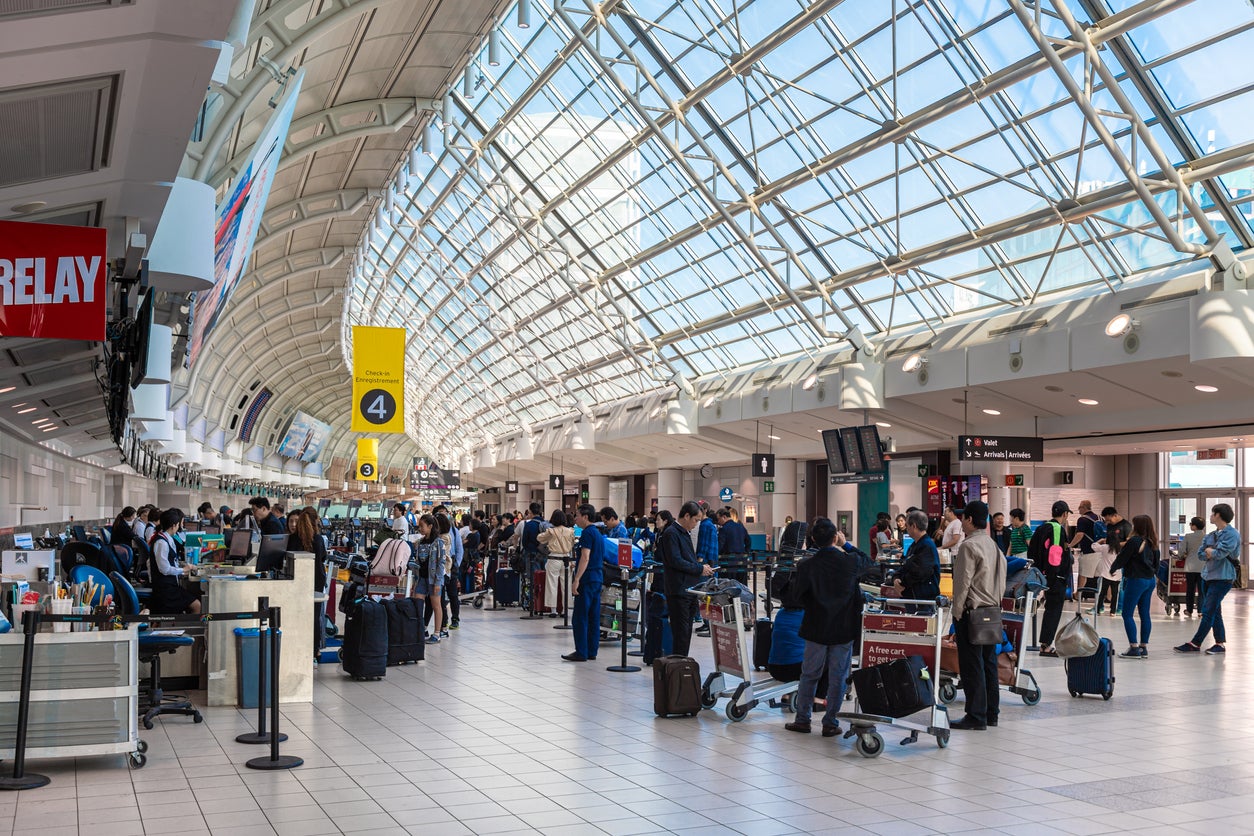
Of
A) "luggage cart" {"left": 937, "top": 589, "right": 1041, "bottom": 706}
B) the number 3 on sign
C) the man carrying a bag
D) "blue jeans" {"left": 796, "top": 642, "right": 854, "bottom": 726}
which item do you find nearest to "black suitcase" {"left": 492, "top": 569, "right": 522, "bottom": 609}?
the number 3 on sign

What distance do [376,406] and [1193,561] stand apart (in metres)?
17.1

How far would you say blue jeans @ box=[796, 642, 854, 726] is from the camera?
8680mm

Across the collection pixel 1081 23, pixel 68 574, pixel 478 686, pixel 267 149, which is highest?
pixel 1081 23

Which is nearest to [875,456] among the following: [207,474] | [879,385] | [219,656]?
[879,385]

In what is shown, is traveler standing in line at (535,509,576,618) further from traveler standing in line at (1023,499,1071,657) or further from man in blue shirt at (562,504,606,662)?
traveler standing in line at (1023,499,1071,657)

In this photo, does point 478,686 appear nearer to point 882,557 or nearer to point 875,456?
point 882,557

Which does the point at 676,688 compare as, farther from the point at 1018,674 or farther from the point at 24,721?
the point at 24,721

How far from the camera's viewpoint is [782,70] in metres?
20.0

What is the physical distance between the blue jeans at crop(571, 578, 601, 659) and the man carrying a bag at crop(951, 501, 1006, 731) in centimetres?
503

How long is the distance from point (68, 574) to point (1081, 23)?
13668 millimetres

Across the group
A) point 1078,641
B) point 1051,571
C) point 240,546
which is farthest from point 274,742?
point 1051,571

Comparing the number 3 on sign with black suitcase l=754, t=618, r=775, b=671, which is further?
the number 3 on sign

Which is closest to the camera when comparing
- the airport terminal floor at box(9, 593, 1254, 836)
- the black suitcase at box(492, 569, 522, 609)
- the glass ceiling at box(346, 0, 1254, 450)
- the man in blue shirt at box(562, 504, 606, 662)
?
the airport terminal floor at box(9, 593, 1254, 836)

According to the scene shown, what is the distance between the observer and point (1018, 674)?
409 inches
